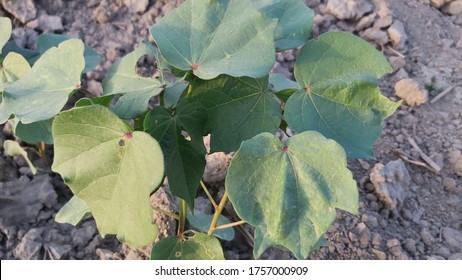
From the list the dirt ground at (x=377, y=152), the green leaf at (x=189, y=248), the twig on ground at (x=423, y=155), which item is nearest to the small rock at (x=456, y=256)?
the dirt ground at (x=377, y=152)

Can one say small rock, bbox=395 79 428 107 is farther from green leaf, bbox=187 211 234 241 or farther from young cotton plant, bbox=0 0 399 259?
young cotton plant, bbox=0 0 399 259

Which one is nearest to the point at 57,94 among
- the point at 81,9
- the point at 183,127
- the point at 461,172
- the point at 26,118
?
the point at 26,118

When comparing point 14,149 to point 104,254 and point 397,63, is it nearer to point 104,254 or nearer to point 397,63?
point 104,254

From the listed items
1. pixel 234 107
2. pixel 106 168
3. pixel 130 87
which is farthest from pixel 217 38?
pixel 106 168

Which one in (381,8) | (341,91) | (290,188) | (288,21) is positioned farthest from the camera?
(381,8)

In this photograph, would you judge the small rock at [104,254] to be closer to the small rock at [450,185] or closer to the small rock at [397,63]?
the small rock at [450,185]
